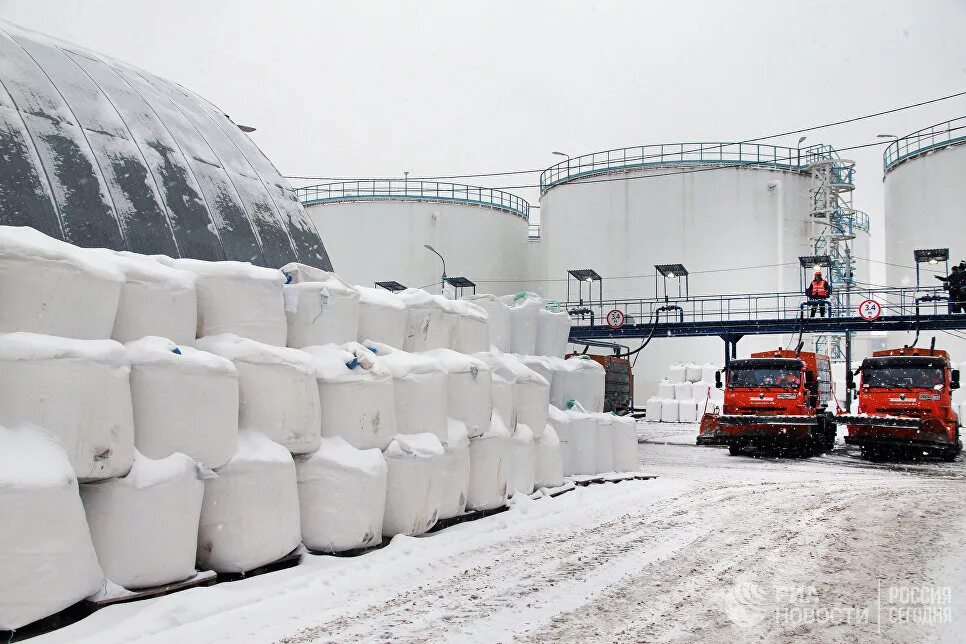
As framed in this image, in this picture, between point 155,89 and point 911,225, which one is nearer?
point 155,89

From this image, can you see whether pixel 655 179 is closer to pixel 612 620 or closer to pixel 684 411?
pixel 684 411

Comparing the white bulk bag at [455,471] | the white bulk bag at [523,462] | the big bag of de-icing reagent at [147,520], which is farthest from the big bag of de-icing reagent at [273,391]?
the white bulk bag at [523,462]

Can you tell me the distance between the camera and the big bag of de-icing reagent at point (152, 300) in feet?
15.2

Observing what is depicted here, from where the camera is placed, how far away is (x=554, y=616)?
4.59 metres

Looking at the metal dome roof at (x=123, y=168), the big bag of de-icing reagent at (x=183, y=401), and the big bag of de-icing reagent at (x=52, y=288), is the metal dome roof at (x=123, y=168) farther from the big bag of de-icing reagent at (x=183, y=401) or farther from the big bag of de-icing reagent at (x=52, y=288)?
the big bag of de-icing reagent at (x=183, y=401)

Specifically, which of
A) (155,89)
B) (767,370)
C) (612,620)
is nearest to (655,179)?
(767,370)

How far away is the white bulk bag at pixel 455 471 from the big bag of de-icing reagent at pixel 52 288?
300cm

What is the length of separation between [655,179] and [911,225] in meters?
8.91

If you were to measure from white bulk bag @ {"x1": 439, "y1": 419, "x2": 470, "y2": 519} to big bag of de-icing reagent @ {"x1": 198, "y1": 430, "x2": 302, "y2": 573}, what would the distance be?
1.67m

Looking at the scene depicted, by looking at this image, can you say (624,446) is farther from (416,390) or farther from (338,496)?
(338,496)

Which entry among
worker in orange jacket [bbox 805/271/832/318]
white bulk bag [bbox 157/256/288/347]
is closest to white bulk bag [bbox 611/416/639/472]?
white bulk bag [bbox 157/256/288/347]

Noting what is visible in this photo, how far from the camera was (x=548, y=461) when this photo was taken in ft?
28.4

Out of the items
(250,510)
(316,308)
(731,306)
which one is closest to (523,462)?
(316,308)

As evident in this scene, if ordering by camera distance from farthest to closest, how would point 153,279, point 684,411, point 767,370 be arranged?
point 684,411 < point 767,370 < point 153,279
